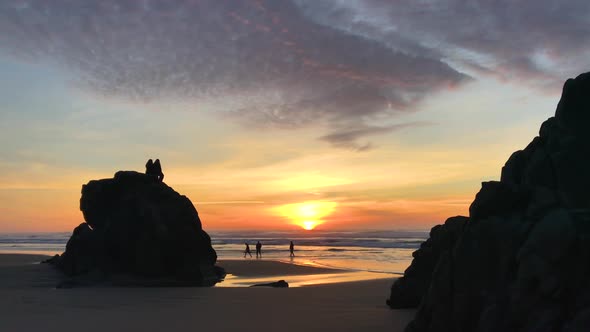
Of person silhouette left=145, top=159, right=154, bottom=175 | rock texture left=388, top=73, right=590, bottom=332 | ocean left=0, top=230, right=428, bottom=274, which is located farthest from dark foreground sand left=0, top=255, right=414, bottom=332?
ocean left=0, top=230, right=428, bottom=274

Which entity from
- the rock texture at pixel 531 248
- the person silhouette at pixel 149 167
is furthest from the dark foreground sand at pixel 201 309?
Result: the person silhouette at pixel 149 167

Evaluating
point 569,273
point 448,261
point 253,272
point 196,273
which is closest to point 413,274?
point 448,261

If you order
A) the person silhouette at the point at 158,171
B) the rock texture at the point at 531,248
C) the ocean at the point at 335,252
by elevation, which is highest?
the person silhouette at the point at 158,171

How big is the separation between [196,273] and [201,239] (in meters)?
2.68

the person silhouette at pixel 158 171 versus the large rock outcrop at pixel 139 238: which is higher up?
the person silhouette at pixel 158 171

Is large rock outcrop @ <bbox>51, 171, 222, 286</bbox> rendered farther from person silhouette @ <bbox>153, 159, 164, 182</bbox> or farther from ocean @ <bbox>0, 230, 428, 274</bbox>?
ocean @ <bbox>0, 230, 428, 274</bbox>

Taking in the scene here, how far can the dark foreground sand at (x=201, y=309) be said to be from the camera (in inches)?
548

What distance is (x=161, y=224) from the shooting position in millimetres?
28125

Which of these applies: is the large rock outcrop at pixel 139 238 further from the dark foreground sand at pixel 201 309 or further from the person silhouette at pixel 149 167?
the dark foreground sand at pixel 201 309

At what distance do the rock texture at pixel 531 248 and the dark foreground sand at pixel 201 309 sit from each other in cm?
352

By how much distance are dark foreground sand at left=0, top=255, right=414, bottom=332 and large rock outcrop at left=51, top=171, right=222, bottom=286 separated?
2867 millimetres

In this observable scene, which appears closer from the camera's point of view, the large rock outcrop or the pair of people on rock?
the large rock outcrop

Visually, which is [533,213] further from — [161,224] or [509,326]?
[161,224]

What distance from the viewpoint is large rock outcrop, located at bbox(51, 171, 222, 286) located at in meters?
27.6
